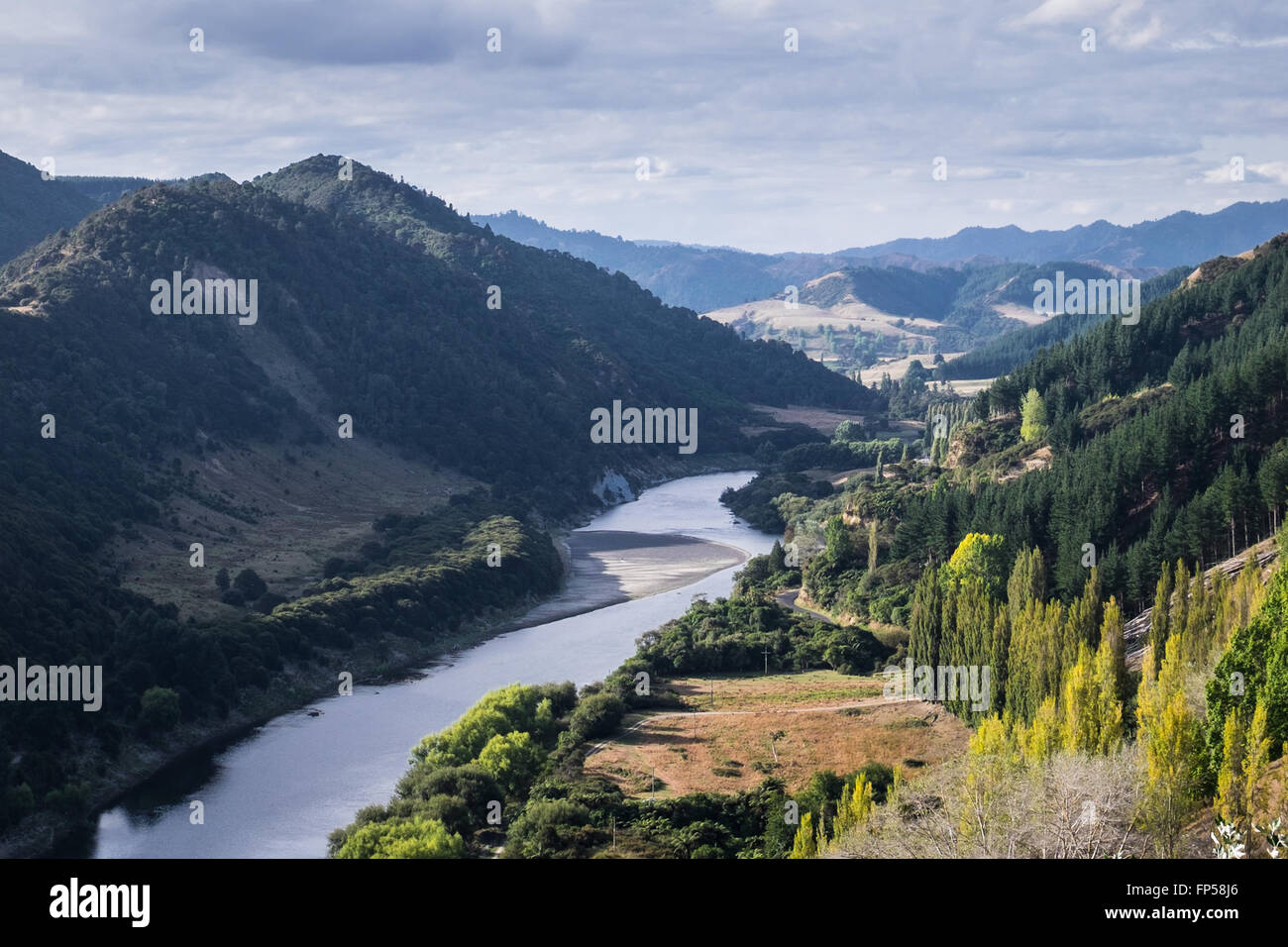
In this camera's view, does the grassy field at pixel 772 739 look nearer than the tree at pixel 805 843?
No

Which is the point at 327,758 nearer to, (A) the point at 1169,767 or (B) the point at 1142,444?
(A) the point at 1169,767

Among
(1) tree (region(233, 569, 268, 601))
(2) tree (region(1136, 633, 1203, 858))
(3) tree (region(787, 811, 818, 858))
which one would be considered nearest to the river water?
(1) tree (region(233, 569, 268, 601))

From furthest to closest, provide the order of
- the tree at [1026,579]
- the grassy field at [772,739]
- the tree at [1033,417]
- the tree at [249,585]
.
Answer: the tree at [1033,417], the tree at [249,585], the tree at [1026,579], the grassy field at [772,739]

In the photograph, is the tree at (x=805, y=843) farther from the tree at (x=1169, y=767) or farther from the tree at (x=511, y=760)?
the tree at (x=511, y=760)

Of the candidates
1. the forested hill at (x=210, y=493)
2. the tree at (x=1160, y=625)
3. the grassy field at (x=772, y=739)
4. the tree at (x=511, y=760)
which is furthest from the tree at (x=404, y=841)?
the tree at (x=1160, y=625)
